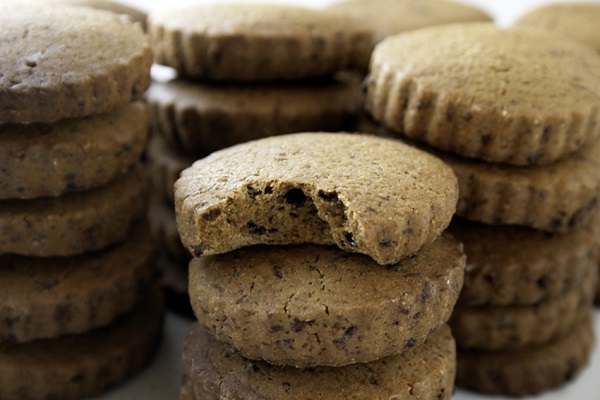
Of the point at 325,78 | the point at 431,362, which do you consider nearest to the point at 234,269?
the point at 431,362

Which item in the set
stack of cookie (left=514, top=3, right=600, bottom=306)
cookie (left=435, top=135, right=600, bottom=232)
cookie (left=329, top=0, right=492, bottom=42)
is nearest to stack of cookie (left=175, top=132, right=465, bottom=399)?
cookie (left=435, top=135, right=600, bottom=232)

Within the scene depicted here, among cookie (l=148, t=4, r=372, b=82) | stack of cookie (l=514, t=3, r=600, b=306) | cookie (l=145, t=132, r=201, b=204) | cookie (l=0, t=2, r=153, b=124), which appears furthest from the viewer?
stack of cookie (l=514, t=3, r=600, b=306)

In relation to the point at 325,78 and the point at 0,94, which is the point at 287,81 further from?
the point at 0,94

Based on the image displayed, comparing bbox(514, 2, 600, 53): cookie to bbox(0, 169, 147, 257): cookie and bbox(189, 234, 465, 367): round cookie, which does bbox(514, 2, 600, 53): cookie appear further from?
bbox(0, 169, 147, 257): cookie

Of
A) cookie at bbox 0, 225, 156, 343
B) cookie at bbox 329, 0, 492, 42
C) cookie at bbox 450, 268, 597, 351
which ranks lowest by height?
cookie at bbox 450, 268, 597, 351

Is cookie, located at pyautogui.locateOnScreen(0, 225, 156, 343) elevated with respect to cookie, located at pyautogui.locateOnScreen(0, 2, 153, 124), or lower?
lower

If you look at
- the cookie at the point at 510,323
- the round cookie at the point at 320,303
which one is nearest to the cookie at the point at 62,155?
the round cookie at the point at 320,303
